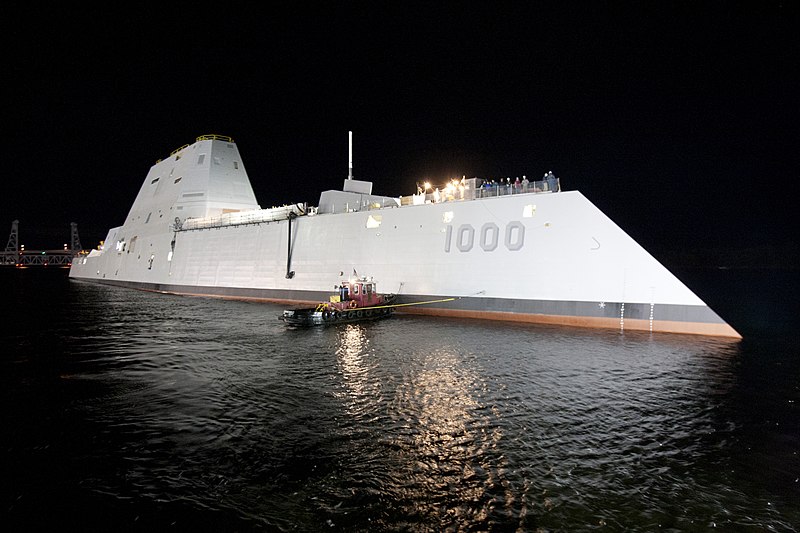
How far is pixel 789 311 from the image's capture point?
34.9 m

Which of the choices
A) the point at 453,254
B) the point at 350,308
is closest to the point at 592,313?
the point at 453,254

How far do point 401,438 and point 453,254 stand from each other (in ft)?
56.2

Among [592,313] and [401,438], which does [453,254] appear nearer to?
[592,313]

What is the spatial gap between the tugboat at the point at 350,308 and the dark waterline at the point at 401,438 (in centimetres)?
516

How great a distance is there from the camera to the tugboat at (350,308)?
22.9 meters

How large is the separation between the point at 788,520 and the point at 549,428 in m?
3.85

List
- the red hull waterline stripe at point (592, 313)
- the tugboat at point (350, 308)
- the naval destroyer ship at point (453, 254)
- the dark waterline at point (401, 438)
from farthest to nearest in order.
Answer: the tugboat at point (350, 308) → the naval destroyer ship at point (453, 254) → the red hull waterline stripe at point (592, 313) → the dark waterline at point (401, 438)

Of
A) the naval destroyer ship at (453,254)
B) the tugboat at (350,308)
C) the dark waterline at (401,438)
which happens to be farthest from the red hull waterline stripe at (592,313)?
the dark waterline at (401,438)

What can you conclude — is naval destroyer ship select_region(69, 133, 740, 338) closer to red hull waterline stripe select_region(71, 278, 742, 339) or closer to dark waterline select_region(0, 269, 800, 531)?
red hull waterline stripe select_region(71, 278, 742, 339)

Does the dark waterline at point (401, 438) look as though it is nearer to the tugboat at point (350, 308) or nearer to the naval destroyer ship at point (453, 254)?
the naval destroyer ship at point (453, 254)

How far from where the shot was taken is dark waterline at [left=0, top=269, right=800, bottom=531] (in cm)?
623

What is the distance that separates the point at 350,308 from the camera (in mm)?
24531

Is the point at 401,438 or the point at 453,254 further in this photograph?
the point at 453,254

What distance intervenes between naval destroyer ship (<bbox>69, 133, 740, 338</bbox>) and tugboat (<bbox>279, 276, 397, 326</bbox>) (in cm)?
153
